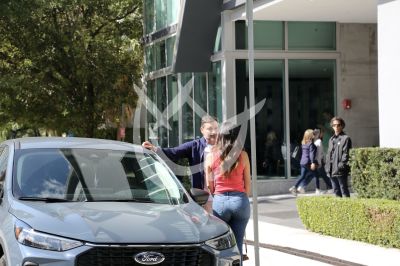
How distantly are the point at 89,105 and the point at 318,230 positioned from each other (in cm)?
1601

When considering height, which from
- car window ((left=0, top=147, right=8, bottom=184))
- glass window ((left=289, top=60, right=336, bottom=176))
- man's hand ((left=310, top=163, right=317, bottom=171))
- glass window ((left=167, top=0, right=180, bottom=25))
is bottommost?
man's hand ((left=310, top=163, right=317, bottom=171))

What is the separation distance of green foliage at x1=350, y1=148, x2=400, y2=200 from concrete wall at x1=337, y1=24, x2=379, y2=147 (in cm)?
787

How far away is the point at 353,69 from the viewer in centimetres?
1891

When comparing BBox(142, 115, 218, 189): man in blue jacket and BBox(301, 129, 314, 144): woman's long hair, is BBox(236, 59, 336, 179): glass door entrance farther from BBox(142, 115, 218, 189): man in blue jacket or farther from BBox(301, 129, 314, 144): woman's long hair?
BBox(142, 115, 218, 189): man in blue jacket

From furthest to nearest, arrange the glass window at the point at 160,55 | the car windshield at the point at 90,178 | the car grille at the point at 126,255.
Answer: the glass window at the point at 160,55, the car windshield at the point at 90,178, the car grille at the point at 126,255

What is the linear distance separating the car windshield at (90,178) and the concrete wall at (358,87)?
12.8 metres

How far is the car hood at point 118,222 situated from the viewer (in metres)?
5.12

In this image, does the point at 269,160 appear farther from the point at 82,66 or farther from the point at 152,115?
the point at 82,66

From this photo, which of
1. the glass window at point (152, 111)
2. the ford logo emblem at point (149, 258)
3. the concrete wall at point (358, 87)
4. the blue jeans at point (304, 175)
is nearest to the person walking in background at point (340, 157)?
the blue jeans at point (304, 175)

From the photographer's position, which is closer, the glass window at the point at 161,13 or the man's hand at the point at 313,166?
the man's hand at the point at 313,166

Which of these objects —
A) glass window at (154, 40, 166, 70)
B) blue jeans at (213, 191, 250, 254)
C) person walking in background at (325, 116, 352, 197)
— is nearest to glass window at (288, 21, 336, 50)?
glass window at (154, 40, 166, 70)

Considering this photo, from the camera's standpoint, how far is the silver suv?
16.6 ft

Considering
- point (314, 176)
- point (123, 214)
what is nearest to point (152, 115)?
point (314, 176)

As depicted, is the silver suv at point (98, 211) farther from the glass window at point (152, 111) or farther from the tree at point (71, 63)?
the tree at point (71, 63)
